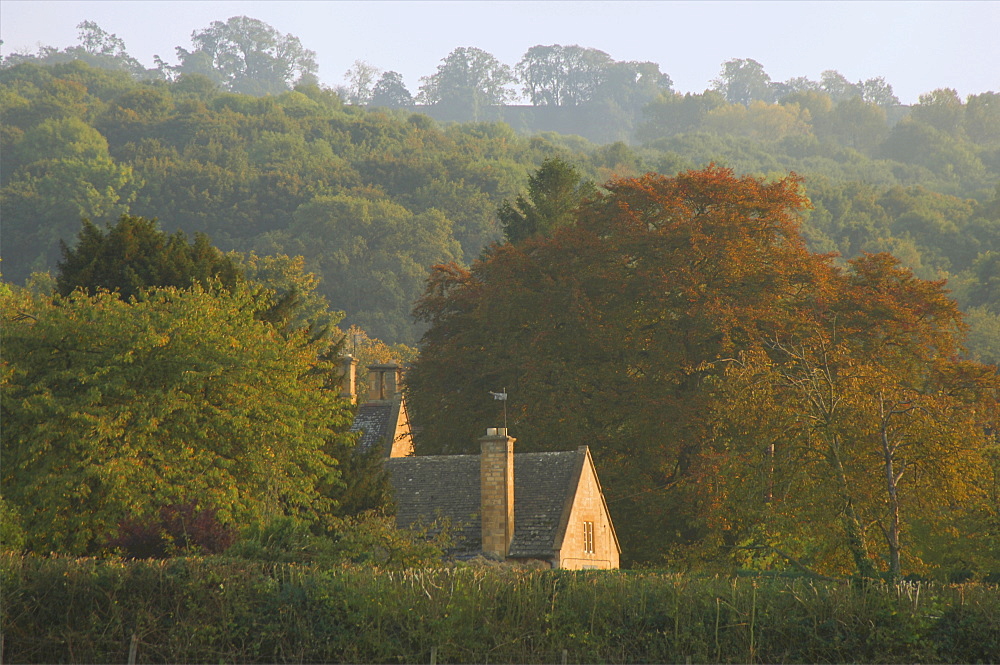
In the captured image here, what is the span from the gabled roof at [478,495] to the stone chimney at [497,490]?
0.34 metres

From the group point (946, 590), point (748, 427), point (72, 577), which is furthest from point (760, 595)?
point (72, 577)

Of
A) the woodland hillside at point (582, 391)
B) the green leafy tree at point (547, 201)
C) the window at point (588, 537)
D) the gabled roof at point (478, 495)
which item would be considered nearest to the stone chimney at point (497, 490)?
the gabled roof at point (478, 495)

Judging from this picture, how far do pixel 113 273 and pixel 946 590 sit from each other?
89.9 ft

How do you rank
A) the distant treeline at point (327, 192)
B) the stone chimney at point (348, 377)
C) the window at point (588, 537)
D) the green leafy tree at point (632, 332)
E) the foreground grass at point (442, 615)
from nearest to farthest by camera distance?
the foreground grass at point (442, 615) → the window at point (588, 537) → the green leafy tree at point (632, 332) → the stone chimney at point (348, 377) → the distant treeline at point (327, 192)

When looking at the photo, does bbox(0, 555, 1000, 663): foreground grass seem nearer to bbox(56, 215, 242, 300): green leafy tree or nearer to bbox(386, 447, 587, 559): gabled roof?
bbox(386, 447, 587, 559): gabled roof

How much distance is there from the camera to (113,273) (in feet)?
123

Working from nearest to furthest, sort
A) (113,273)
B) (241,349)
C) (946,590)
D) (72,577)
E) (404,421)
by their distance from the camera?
(946,590) → (72,577) → (241,349) → (113,273) → (404,421)

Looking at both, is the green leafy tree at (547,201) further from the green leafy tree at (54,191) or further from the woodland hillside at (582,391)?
the green leafy tree at (54,191)

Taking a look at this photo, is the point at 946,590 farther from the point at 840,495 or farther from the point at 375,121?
the point at 375,121

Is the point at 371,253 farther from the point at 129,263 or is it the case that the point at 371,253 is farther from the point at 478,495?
the point at 478,495

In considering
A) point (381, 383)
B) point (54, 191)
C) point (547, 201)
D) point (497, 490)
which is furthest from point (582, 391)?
point (54, 191)

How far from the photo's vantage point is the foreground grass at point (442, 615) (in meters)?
18.9

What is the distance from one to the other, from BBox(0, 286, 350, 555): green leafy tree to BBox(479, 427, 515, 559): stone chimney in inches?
250

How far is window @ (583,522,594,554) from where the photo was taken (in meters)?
38.0
